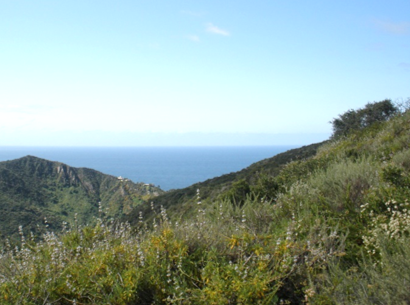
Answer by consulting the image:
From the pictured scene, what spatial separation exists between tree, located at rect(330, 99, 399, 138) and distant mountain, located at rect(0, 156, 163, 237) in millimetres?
15586

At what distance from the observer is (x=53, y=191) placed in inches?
1812

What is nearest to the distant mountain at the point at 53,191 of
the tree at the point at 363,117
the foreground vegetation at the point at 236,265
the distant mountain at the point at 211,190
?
the distant mountain at the point at 211,190

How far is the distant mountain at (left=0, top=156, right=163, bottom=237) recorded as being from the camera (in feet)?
104

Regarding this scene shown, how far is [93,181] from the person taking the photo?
164ft

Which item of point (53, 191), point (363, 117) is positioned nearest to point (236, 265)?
point (363, 117)

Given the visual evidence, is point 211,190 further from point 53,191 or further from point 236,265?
point 53,191

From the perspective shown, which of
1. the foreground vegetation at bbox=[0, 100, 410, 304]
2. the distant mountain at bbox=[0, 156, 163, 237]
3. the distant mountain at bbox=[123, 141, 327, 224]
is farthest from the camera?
the distant mountain at bbox=[0, 156, 163, 237]

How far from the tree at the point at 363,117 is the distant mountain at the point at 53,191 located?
15.6 metres

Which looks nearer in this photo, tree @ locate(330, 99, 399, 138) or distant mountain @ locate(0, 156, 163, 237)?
tree @ locate(330, 99, 399, 138)

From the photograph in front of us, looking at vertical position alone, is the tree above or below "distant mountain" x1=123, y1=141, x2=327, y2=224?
above

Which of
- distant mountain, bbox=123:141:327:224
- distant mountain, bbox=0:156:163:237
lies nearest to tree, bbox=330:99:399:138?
distant mountain, bbox=123:141:327:224

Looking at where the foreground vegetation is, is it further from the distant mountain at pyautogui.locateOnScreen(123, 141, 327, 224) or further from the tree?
the tree

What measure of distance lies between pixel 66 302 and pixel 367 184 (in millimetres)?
4277

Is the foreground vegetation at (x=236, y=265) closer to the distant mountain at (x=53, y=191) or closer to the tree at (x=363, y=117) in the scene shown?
the tree at (x=363, y=117)
